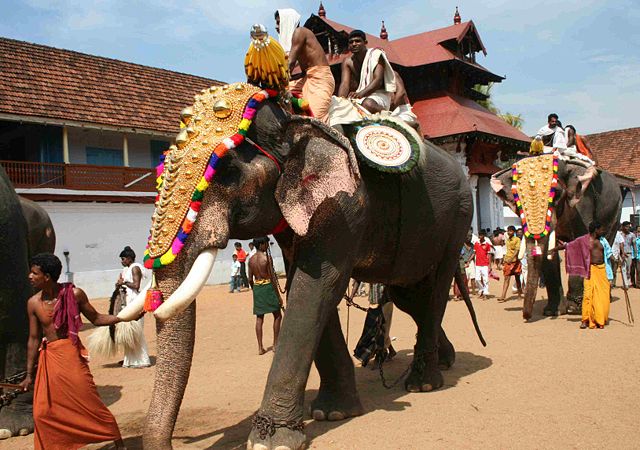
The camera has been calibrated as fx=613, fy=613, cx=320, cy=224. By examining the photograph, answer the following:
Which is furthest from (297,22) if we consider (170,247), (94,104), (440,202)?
(94,104)

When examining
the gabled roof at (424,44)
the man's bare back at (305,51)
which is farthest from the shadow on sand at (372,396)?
the gabled roof at (424,44)

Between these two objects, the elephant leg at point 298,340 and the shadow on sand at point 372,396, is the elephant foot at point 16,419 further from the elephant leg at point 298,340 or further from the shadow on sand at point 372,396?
the elephant leg at point 298,340

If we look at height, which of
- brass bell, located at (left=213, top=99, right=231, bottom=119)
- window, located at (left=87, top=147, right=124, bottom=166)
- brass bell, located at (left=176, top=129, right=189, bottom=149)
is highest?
window, located at (left=87, top=147, right=124, bottom=166)

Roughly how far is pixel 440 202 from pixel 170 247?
→ 2.67m

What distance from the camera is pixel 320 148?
4141mm

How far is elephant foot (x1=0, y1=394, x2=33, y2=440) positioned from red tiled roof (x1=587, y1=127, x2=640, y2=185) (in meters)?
34.3

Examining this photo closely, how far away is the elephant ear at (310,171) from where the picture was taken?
4004 millimetres

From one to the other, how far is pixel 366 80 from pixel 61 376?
363 cm

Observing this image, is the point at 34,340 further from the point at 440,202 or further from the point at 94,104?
the point at 94,104

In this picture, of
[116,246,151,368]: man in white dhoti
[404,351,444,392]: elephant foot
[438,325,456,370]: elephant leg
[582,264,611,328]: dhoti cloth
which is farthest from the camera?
[582,264,611,328]: dhoti cloth

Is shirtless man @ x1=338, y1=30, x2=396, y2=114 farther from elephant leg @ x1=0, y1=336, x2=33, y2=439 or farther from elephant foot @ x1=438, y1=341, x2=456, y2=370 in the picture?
elephant leg @ x1=0, y1=336, x2=33, y2=439

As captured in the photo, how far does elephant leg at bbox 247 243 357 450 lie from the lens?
3.91 metres

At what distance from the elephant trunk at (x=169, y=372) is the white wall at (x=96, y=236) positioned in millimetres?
14390

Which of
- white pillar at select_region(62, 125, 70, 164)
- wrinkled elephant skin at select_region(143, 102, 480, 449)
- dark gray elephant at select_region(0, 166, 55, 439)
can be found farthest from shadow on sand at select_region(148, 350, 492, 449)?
white pillar at select_region(62, 125, 70, 164)
